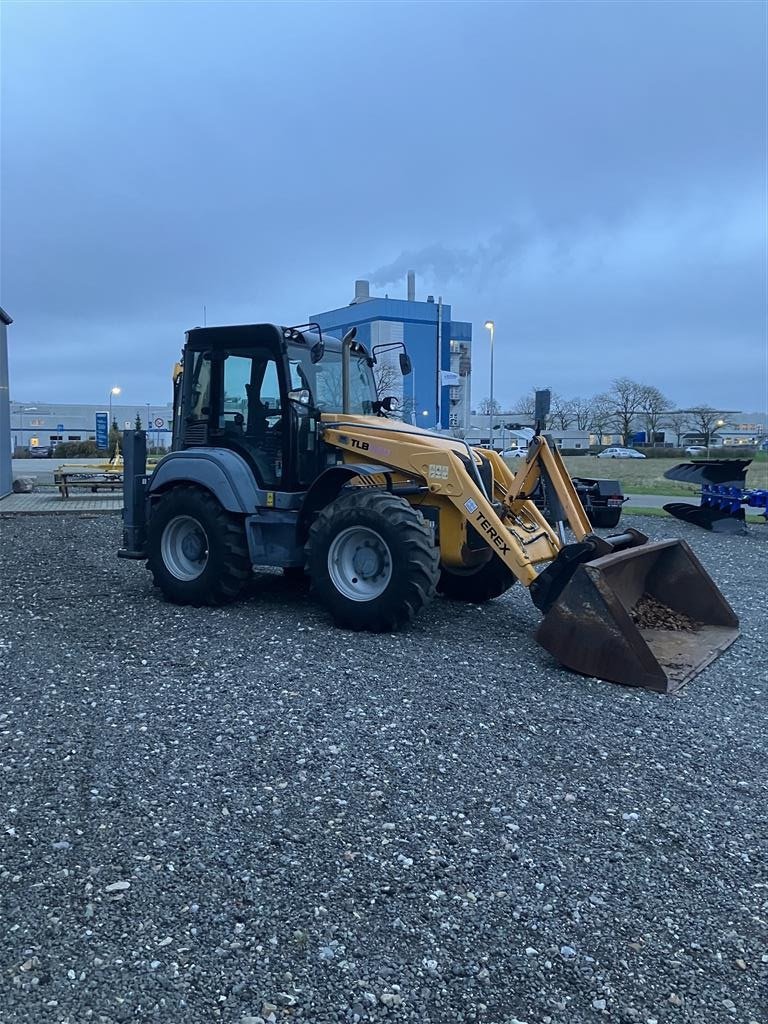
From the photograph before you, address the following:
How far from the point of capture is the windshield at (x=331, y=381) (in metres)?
7.99

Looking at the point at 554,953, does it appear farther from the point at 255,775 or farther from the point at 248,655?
the point at 248,655

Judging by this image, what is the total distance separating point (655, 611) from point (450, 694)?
97.0 inches

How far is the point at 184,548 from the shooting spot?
330 inches

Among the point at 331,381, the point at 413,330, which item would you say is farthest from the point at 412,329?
the point at 331,381

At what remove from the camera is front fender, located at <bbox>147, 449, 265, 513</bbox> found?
25.8 feet

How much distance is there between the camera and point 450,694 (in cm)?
552

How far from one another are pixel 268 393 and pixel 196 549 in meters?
1.74

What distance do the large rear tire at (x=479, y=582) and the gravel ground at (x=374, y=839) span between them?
1728mm

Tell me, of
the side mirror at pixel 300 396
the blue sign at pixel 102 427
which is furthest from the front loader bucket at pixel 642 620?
the blue sign at pixel 102 427

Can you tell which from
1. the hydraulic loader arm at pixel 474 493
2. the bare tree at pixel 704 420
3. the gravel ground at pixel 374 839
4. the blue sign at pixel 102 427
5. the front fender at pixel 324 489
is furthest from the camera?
the bare tree at pixel 704 420

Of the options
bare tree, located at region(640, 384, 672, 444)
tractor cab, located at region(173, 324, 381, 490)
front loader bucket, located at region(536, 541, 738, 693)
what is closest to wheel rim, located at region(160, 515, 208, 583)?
tractor cab, located at region(173, 324, 381, 490)

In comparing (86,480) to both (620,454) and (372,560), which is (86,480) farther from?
(620,454)

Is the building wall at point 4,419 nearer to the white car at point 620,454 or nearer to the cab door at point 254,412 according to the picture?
the cab door at point 254,412

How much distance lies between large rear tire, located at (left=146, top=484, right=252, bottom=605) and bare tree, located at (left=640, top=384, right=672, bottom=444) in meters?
72.6
